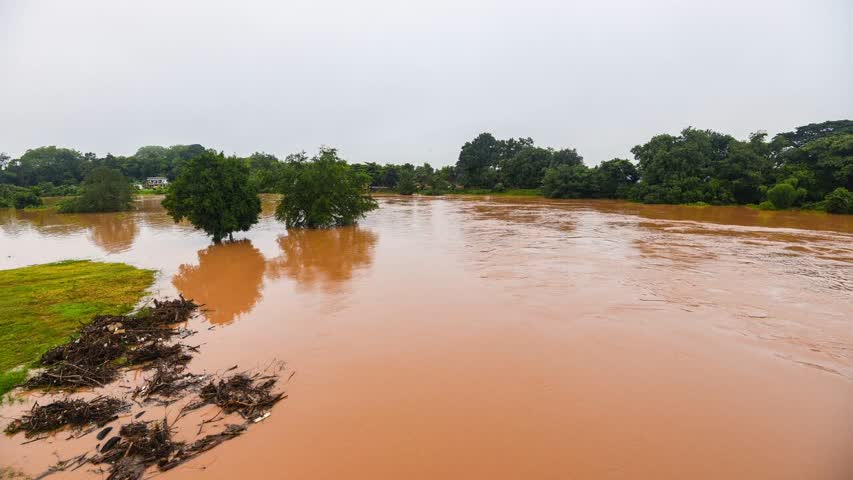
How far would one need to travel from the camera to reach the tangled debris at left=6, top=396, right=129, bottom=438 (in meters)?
5.11

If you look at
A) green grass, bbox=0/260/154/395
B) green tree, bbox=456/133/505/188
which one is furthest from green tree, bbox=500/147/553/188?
green grass, bbox=0/260/154/395

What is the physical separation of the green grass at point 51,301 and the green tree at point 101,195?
82.0ft

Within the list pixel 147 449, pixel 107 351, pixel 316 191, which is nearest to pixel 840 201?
pixel 316 191

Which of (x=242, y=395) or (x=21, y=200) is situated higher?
(x=21, y=200)

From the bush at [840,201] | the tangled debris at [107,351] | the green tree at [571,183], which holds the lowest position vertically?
the tangled debris at [107,351]

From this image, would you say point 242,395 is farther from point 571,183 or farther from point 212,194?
point 571,183

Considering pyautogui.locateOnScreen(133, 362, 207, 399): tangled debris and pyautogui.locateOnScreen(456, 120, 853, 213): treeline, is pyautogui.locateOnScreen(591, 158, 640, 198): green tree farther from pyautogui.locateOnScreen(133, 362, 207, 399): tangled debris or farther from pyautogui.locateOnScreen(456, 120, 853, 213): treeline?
pyautogui.locateOnScreen(133, 362, 207, 399): tangled debris

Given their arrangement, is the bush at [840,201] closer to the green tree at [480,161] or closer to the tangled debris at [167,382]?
the tangled debris at [167,382]

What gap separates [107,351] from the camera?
22.9 ft

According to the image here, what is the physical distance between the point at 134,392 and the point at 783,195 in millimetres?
40864

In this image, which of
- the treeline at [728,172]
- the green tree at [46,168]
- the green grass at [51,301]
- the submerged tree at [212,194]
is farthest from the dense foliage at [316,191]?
the green tree at [46,168]

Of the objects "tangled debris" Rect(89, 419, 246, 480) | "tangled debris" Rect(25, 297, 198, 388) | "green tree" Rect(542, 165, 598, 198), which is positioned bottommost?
"tangled debris" Rect(89, 419, 246, 480)

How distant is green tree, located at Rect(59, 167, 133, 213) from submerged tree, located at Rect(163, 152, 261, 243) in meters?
23.7

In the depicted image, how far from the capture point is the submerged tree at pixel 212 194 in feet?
57.9
